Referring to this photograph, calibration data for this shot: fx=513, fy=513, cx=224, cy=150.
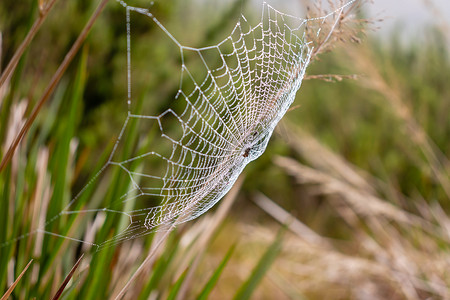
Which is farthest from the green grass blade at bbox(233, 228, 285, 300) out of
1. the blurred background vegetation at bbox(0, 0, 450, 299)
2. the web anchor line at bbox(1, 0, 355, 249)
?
the web anchor line at bbox(1, 0, 355, 249)

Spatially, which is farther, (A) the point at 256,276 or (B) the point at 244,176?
(B) the point at 244,176

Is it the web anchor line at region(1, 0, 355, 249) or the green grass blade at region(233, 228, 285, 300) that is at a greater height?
the web anchor line at region(1, 0, 355, 249)

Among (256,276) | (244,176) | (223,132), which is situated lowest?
(256,276)

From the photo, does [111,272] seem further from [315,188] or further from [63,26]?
[315,188]

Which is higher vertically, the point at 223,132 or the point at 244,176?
the point at 223,132

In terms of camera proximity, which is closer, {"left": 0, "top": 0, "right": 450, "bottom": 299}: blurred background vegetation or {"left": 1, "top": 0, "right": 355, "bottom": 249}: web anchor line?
{"left": 1, "top": 0, "right": 355, "bottom": 249}: web anchor line

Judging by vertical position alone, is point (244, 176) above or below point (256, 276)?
above

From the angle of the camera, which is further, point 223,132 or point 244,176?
point 244,176

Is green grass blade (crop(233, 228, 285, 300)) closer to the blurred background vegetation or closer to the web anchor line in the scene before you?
the blurred background vegetation

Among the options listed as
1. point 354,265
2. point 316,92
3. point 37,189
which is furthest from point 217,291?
point 316,92
